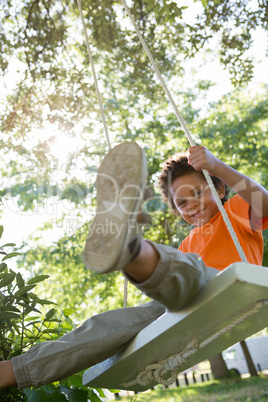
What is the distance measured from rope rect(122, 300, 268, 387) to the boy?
149 millimetres

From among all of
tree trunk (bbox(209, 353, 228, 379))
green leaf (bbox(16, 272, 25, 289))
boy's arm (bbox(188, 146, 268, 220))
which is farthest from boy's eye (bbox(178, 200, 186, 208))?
tree trunk (bbox(209, 353, 228, 379))

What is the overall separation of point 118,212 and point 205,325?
472 mm

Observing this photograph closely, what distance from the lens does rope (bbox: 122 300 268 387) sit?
1.38 meters

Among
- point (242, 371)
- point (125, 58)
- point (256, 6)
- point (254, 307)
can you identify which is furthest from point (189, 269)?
point (242, 371)

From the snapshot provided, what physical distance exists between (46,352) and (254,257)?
872 millimetres

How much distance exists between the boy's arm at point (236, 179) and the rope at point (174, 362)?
472mm

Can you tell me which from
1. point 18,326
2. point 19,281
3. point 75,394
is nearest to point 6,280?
point 19,281

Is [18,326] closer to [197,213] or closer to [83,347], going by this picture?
[83,347]

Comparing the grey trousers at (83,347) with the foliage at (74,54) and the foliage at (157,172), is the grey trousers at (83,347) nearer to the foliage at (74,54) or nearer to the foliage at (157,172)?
the foliage at (74,54)

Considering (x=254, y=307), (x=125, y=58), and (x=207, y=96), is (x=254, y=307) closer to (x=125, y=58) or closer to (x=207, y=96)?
(x=125, y=58)

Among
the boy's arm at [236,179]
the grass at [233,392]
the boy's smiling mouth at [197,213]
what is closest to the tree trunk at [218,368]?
the grass at [233,392]

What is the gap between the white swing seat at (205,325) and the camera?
1176 mm

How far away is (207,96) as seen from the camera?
8.29m

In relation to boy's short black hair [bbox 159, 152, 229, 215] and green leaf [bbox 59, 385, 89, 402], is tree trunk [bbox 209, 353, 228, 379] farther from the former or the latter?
green leaf [bbox 59, 385, 89, 402]
